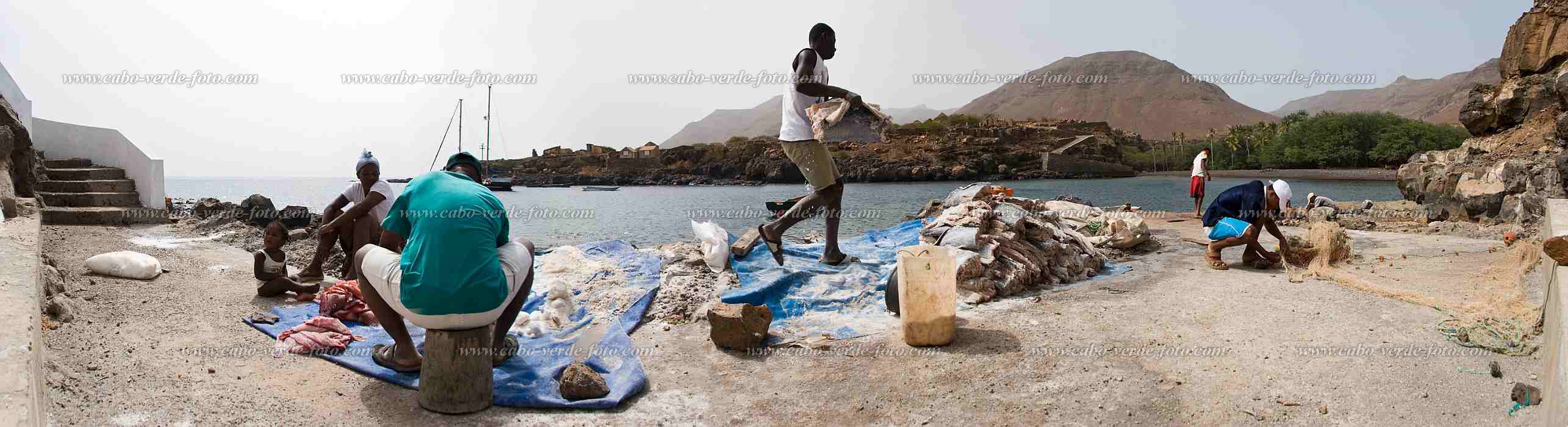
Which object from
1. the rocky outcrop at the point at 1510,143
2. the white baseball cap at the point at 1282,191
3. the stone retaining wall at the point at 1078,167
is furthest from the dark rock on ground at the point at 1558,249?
the stone retaining wall at the point at 1078,167

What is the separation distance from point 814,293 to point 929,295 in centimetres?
139

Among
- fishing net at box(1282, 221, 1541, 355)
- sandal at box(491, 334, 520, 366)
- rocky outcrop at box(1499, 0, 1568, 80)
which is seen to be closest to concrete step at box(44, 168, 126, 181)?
sandal at box(491, 334, 520, 366)

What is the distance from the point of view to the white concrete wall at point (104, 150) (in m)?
11.2

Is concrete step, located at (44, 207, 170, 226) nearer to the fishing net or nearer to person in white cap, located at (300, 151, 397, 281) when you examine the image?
person in white cap, located at (300, 151, 397, 281)

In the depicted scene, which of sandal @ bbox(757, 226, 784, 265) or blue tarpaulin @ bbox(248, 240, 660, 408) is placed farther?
sandal @ bbox(757, 226, 784, 265)

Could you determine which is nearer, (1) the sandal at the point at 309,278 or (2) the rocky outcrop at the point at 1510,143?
(1) the sandal at the point at 309,278

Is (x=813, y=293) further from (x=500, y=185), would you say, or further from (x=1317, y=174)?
(x=1317, y=174)

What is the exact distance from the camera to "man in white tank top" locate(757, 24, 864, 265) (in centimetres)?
556

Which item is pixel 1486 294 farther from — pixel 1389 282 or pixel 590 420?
pixel 590 420

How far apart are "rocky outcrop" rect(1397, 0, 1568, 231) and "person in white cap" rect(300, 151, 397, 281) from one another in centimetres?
1136

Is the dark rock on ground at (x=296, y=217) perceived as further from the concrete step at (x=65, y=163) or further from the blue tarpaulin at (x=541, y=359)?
the blue tarpaulin at (x=541, y=359)

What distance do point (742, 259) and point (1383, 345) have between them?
388 centimetres

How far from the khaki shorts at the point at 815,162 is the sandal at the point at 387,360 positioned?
2990 mm

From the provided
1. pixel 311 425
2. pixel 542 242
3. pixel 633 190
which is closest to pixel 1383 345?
pixel 311 425
